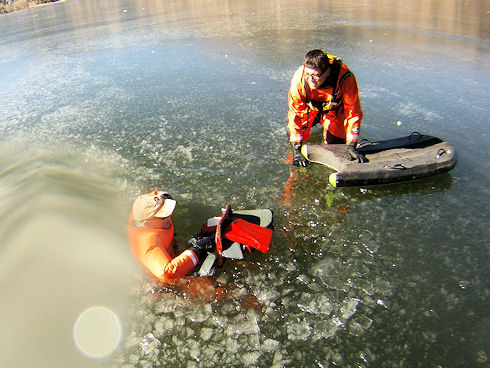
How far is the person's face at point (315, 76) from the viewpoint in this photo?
4074mm

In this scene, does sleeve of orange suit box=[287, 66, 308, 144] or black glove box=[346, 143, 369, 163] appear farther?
sleeve of orange suit box=[287, 66, 308, 144]

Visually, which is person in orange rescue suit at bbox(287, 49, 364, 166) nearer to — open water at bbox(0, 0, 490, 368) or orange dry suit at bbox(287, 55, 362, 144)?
orange dry suit at bbox(287, 55, 362, 144)

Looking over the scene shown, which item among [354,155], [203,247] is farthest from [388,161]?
[203,247]

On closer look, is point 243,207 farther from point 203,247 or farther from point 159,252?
point 159,252

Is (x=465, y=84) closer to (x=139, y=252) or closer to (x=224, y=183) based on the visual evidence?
(x=224, y=183)

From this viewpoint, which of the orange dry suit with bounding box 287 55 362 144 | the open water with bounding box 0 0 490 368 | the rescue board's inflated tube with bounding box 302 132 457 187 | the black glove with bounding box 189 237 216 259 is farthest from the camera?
the orange dry suit with bounding box 287 55 362 144

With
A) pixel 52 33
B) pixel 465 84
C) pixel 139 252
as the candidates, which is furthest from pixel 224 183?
pixel 52 33

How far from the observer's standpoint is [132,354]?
2607 mm

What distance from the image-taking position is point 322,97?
4.58 meters

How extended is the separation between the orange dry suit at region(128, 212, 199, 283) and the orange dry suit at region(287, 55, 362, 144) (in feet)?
7.19

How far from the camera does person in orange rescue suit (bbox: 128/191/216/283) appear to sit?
118 inches

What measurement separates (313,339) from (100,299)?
1.77 meters

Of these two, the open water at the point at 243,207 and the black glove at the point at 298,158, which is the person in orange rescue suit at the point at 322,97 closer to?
the black glove at the point at 298,158

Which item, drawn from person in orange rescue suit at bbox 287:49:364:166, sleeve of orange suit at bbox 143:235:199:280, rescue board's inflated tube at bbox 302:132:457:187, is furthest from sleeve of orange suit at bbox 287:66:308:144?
sleeve of orange suit at bbox 143:235:199:280
